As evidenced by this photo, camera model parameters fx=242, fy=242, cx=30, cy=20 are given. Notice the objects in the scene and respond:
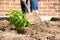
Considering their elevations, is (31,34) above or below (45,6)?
above

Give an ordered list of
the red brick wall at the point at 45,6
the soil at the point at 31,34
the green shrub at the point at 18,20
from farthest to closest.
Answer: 1. the red brick wall at the point at 45,6
2. the green shrub at the point at 18,20
3. the soil at the point at 31,34

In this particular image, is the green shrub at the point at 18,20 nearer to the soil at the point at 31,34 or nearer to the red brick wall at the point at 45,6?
the soil at the point at 31,34

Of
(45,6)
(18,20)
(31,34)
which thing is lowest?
(45,6)

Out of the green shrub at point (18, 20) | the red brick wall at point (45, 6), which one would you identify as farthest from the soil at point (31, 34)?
the red brick wall at point (45, 6)

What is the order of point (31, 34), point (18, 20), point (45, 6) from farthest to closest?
point (45, 6) < point (18, 20) < point (31, 34)

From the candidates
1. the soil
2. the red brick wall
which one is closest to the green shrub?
the soil

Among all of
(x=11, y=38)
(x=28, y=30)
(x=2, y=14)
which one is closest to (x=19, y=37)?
(x=11, y=38)

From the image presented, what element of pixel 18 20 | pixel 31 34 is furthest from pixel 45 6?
pixel 31 34

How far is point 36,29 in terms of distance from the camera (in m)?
3.37

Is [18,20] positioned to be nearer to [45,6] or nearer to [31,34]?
[31,34]

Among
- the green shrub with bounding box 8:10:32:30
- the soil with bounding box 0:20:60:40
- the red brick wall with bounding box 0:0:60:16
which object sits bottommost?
the red brick wall with bounding box 0:0:60:16

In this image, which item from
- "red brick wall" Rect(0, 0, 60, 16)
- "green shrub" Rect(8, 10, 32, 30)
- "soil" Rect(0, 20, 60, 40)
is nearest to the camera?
"soil" Rect(0, 20, 60, 40)

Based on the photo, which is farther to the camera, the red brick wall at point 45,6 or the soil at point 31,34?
the red brick wall at point 45,6

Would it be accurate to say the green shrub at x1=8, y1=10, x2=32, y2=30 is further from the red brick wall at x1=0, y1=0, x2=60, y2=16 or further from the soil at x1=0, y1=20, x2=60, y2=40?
the red brick wall at x1=0, y1=0, x2=60, y2=16
